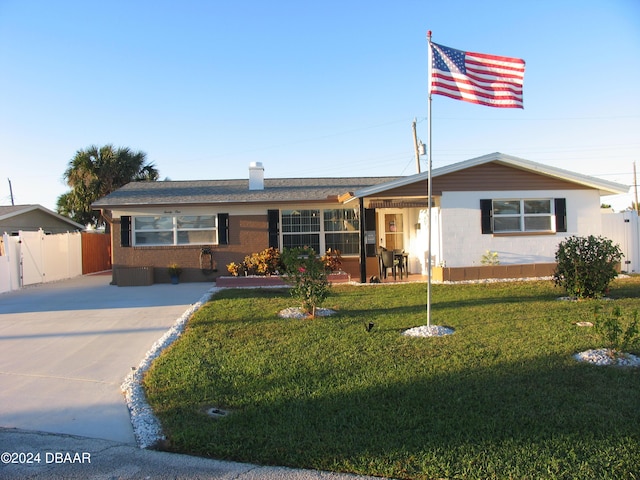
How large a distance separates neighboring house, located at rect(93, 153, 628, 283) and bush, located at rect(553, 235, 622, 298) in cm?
421

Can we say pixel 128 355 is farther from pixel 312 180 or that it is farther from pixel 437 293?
pixel 312 180

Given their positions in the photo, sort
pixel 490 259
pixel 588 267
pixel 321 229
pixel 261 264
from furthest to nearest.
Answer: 1. pixel 321 229
2. pixel 261 264
3. pixel 490 259
4. pixel 588 267

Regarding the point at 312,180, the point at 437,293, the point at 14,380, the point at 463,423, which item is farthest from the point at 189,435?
the point at 312,180

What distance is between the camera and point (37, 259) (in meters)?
16.9

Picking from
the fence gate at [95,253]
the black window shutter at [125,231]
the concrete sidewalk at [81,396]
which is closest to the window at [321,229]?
the black window shutter at [125,231]

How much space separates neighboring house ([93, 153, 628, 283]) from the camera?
14008 millimetres

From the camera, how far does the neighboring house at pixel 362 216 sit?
14008 millimetres

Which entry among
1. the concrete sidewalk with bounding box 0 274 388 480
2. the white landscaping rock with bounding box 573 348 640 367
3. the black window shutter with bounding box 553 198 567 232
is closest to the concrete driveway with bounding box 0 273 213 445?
the concrete sidewalk with bounding box 0 274 388 480

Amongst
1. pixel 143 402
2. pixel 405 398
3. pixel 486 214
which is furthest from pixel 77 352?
pixel 486 214

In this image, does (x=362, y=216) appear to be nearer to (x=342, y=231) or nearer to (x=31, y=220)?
(x=342, y=231)

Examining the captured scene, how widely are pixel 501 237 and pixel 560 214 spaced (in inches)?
73.8

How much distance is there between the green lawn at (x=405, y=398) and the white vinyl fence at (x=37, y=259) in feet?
33.1

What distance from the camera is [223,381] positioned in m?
5.48

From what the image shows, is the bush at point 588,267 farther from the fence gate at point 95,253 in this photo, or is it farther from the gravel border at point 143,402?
the fence gate at point 95,253
